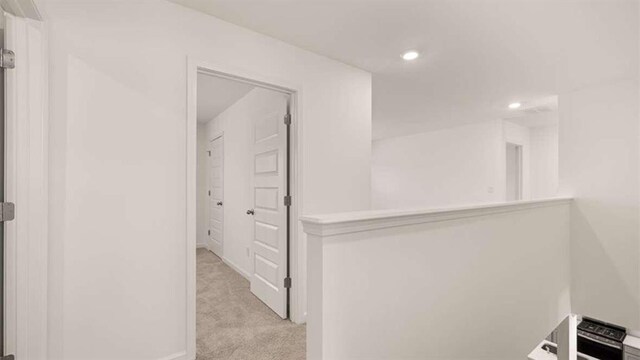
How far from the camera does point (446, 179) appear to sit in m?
5.97

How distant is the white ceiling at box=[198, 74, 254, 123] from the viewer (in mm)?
3391

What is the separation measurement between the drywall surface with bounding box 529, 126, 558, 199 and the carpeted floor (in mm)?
5559

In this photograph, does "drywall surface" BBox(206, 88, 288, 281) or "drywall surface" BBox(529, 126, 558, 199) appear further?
"drywall surface" BBox(529, 126, 558, 199)

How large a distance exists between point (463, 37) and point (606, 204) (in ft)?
8.40

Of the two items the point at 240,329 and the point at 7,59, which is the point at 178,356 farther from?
the point at 7,59

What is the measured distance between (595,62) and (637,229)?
175cm

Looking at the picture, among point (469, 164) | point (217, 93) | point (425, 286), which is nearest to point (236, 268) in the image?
point (217, 93)

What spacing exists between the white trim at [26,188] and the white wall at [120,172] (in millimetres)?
60

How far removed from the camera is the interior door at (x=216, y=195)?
4.59m

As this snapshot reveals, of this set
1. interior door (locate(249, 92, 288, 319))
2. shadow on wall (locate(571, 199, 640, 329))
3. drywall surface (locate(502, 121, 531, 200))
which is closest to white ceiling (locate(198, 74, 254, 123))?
interior door (locate(249, 92, 288, 319))

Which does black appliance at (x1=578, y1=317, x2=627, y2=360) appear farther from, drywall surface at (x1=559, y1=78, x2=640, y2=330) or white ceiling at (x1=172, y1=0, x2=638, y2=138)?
white ceiling at (x1=172, y1=0, x2=638, y2=138)

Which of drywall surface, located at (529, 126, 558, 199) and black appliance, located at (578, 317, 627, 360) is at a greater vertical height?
drywall surface, located at (529, 126, 558, 199)

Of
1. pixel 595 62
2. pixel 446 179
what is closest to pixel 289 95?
pixel 595 62

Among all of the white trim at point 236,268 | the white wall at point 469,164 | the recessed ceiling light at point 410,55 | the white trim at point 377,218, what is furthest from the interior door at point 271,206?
the white wall at point 469,164
